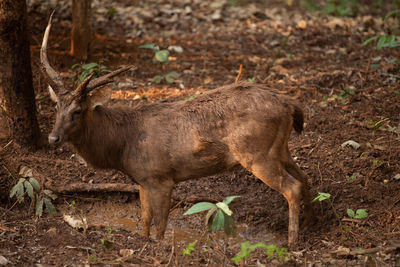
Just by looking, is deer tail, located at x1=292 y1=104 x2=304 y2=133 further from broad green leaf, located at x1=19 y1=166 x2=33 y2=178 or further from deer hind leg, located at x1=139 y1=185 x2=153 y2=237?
broad green leaf, located at x1=19 y1=166 x2=33 y2=178

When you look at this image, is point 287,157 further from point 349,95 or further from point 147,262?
point 349,95

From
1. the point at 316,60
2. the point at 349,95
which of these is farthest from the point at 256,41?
the point at 349,95

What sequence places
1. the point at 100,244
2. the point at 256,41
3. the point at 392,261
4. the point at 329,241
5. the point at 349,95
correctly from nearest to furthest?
the point at 392,261, the point at 100,244, the point at 329,241, the point at 349,95, the point at 256,41

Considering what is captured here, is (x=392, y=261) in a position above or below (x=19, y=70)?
below

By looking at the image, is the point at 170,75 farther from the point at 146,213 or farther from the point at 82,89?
the point at 82,89

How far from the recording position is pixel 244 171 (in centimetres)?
761

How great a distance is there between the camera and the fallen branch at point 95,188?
7211 mm

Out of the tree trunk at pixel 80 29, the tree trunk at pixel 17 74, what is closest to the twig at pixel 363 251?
the tree trunk at pixel 17 74

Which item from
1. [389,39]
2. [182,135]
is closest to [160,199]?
[182,135]

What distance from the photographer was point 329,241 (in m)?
5.89

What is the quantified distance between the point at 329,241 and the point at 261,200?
149 centimetres

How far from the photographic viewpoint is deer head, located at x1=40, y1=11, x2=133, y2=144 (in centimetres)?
579

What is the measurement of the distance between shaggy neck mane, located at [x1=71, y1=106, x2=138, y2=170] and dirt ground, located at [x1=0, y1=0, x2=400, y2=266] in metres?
0.68

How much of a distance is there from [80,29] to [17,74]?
3.18m
